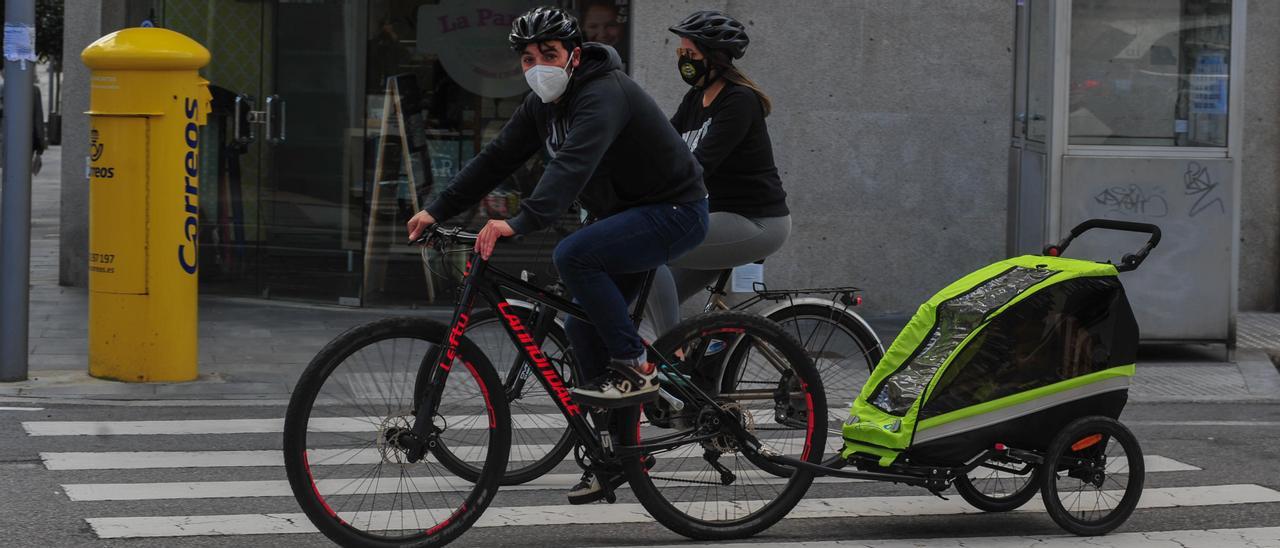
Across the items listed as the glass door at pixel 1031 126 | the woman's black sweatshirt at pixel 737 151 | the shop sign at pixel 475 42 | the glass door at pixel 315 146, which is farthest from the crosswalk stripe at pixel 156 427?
the glass door at pixel 1031 126

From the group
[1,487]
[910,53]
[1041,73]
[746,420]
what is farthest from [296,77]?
[746,420]

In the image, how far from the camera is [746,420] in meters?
5.42

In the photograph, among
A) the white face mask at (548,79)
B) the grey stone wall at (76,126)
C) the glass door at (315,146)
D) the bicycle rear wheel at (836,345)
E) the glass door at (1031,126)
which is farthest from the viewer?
the grey stone wall at (76,126)

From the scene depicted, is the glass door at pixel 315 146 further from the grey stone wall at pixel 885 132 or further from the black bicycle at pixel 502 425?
the black bicycle at pixel 502 425

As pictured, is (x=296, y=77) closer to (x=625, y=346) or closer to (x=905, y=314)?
(x=905, y=314)

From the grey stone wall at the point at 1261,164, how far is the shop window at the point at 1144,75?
8.25 feet

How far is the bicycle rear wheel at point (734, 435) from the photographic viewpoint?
5.26 meters

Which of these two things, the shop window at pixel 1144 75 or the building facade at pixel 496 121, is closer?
the shop window at pixel 1144 75

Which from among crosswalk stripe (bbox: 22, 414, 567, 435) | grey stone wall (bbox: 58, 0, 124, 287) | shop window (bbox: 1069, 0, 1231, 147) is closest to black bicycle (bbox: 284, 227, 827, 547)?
crosswalk stripe (bbox: 22, 414, 567, 435)

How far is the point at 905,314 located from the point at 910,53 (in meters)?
1.92

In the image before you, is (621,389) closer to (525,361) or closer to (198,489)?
(525,361)

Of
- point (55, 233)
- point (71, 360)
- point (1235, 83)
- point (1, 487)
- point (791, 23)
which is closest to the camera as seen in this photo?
point (1, 487)

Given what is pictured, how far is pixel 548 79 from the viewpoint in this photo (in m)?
4.97

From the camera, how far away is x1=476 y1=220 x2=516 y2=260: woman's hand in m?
4.73
